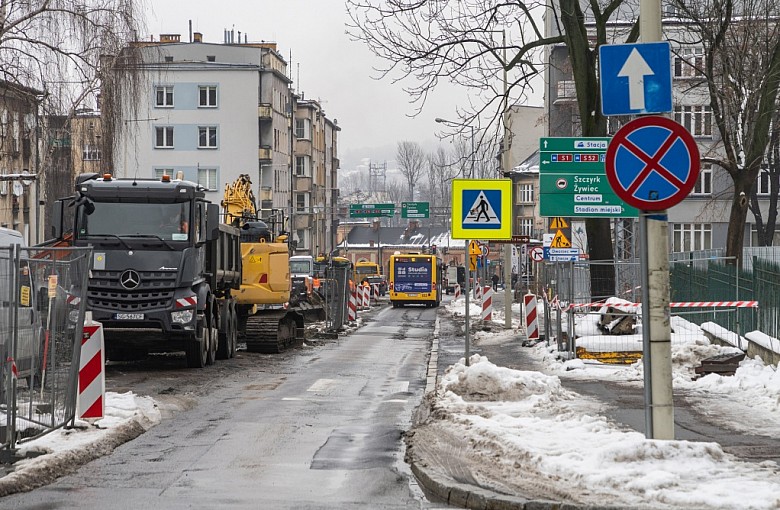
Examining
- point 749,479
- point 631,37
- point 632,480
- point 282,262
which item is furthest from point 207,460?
point 282,262

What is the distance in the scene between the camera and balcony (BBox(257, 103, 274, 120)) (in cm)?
8069

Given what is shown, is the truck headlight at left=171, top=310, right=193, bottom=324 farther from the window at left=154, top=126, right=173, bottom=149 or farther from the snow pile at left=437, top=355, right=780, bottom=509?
the window at left=154, top=126, right=173, bottom=149

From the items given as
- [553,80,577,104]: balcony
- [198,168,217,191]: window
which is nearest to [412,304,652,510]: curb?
[553,80,577,104]: balcony

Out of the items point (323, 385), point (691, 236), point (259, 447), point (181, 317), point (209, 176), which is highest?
point (209, 176)

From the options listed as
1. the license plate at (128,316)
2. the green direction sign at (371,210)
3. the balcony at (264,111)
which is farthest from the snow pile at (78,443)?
the balcony at (264,111)

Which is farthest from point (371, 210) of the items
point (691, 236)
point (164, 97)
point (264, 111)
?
point (691, 236)

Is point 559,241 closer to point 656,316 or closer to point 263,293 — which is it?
point 263,293

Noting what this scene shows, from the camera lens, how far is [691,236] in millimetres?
68625

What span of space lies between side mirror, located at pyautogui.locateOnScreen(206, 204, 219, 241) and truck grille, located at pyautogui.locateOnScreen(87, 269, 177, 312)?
129 cm

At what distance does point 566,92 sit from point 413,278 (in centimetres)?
1369

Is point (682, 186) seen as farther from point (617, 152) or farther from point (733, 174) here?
point (733, 174)

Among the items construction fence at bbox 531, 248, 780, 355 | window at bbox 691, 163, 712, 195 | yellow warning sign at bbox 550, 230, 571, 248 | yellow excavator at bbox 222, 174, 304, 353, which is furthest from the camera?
window at bbox 691, 163, 712, 195

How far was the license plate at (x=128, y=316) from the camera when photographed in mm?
20562

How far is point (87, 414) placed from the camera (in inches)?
480
